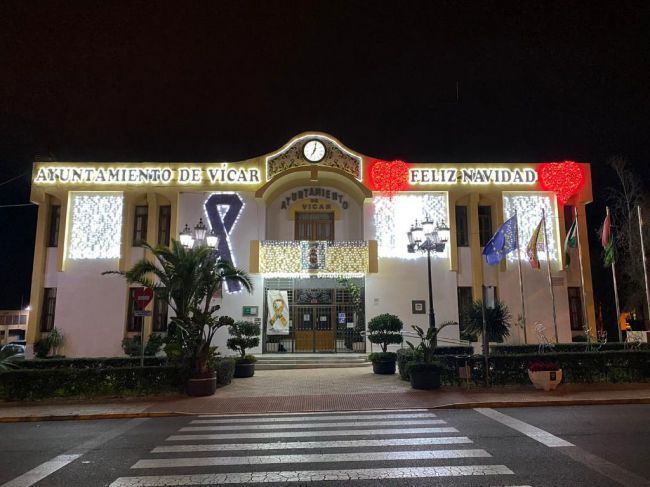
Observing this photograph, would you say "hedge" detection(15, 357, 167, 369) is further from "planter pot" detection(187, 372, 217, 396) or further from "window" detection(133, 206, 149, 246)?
"window" detection(133, 206, 149, 246)

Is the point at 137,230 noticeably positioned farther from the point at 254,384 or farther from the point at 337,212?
the point at 254,384

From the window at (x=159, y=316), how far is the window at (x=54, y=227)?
5.82 metres

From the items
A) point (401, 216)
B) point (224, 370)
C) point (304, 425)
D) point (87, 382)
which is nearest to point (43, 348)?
point (87, 382)

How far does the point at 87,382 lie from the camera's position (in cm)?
1258

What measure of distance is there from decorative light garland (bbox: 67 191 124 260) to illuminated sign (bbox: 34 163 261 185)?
2.57ft

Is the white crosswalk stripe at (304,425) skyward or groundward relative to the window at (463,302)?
groundward

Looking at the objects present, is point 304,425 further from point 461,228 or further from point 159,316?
point 461,228

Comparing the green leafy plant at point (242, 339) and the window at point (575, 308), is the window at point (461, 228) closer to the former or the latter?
the window at point (575, 308)

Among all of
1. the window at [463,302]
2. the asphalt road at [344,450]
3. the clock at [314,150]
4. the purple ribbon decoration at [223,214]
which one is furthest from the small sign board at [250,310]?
the asphalt road at [344,450]

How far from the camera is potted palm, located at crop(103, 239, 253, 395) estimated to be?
522 inches

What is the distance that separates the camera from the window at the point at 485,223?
945 inches

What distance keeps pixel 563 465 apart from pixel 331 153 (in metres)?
18.6

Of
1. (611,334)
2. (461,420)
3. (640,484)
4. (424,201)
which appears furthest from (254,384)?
(611,334)

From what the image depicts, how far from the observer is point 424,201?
921 inches
